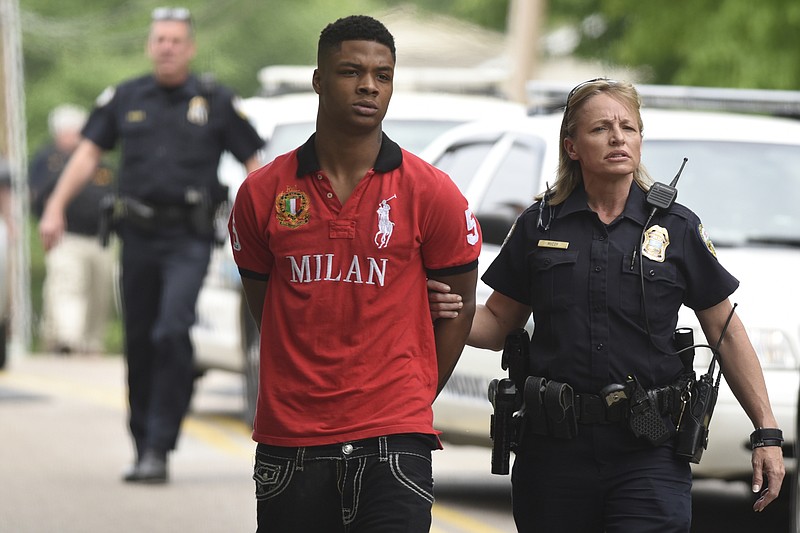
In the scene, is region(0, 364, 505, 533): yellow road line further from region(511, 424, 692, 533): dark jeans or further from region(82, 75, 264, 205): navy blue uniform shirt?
region(511, 424, 692, 533): dark jeans

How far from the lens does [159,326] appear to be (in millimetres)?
9961

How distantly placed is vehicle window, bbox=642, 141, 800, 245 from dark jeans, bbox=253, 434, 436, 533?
421cm

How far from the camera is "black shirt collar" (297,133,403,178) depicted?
5137 mm

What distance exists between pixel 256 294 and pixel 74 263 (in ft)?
52.0

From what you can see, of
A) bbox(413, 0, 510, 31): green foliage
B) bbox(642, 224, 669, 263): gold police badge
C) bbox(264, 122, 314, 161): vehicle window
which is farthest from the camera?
bbox(413, 0, 510, 31): green foliage

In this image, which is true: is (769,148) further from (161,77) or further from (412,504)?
(412,504)

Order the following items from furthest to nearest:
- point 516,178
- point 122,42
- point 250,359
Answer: point 122,42
point 250,359
point 516,178

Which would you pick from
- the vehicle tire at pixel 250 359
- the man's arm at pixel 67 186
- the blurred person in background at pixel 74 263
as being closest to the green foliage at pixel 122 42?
the blurred person in background at pixel 74 263

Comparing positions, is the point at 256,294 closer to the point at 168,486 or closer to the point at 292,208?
the point at 292,208

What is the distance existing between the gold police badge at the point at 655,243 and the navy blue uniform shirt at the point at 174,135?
5080mm

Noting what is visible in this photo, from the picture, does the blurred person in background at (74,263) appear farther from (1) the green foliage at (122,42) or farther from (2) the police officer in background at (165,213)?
(1) the green foliage at (122,42)

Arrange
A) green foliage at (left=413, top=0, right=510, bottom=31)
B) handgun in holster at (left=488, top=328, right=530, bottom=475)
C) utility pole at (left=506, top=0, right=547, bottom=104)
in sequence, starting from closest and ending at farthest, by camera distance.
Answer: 1. handgun in holster at (left=488, top=328, right=530, bottom=475)
2. utility pole at (left=506, top=0, right=547, bottom=104)
3. green foliage at (left=413, top=0, right=510, bottom=31)

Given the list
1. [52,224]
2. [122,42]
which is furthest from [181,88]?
[122,42]

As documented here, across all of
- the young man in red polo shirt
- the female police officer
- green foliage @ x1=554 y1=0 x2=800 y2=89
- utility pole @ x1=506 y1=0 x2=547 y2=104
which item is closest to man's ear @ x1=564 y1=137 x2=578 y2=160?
the female police officer
